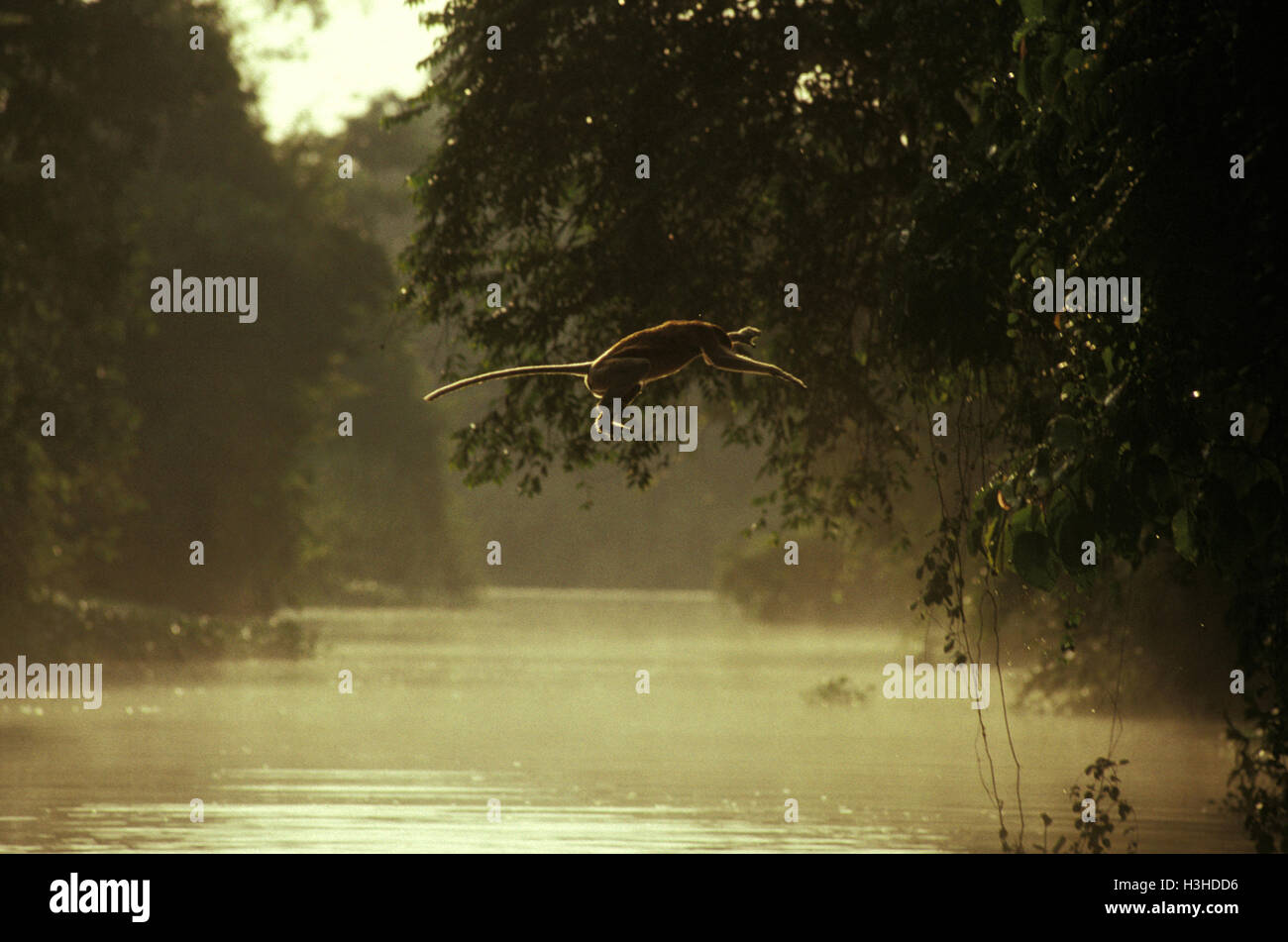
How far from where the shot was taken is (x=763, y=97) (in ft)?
48.6

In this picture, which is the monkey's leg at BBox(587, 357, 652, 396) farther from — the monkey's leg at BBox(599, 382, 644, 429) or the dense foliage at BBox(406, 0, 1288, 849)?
the dense foliage at BBox(406, 0, 1288, 849)

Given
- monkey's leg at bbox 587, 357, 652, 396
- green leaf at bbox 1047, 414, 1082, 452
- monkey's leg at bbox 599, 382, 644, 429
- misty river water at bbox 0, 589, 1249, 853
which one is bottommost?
misty river water at bbox 0, 589, 1249, 853

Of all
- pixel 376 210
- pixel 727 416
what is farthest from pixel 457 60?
pixel 376 210

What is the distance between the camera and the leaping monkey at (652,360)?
5594 mm

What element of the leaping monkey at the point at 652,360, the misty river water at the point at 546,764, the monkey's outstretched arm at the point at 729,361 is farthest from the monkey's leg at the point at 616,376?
the misty river water at the point at 546,764

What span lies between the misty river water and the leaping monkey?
10.3 meters

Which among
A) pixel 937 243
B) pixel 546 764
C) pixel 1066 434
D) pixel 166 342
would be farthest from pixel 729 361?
pixel 166 342

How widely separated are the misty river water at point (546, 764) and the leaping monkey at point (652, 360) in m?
10.3

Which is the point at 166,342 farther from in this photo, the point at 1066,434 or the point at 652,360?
the point at 652,360

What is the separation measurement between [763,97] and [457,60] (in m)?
2.98

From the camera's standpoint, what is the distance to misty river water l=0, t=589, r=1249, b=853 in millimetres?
16734

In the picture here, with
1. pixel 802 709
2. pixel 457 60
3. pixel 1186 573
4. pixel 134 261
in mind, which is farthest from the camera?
pixel 134 261

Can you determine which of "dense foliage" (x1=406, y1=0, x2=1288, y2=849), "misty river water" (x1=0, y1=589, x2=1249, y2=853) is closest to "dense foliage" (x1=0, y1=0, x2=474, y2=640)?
"misty river water" (x1=0, y1=589, x2=1249, y2=853)
